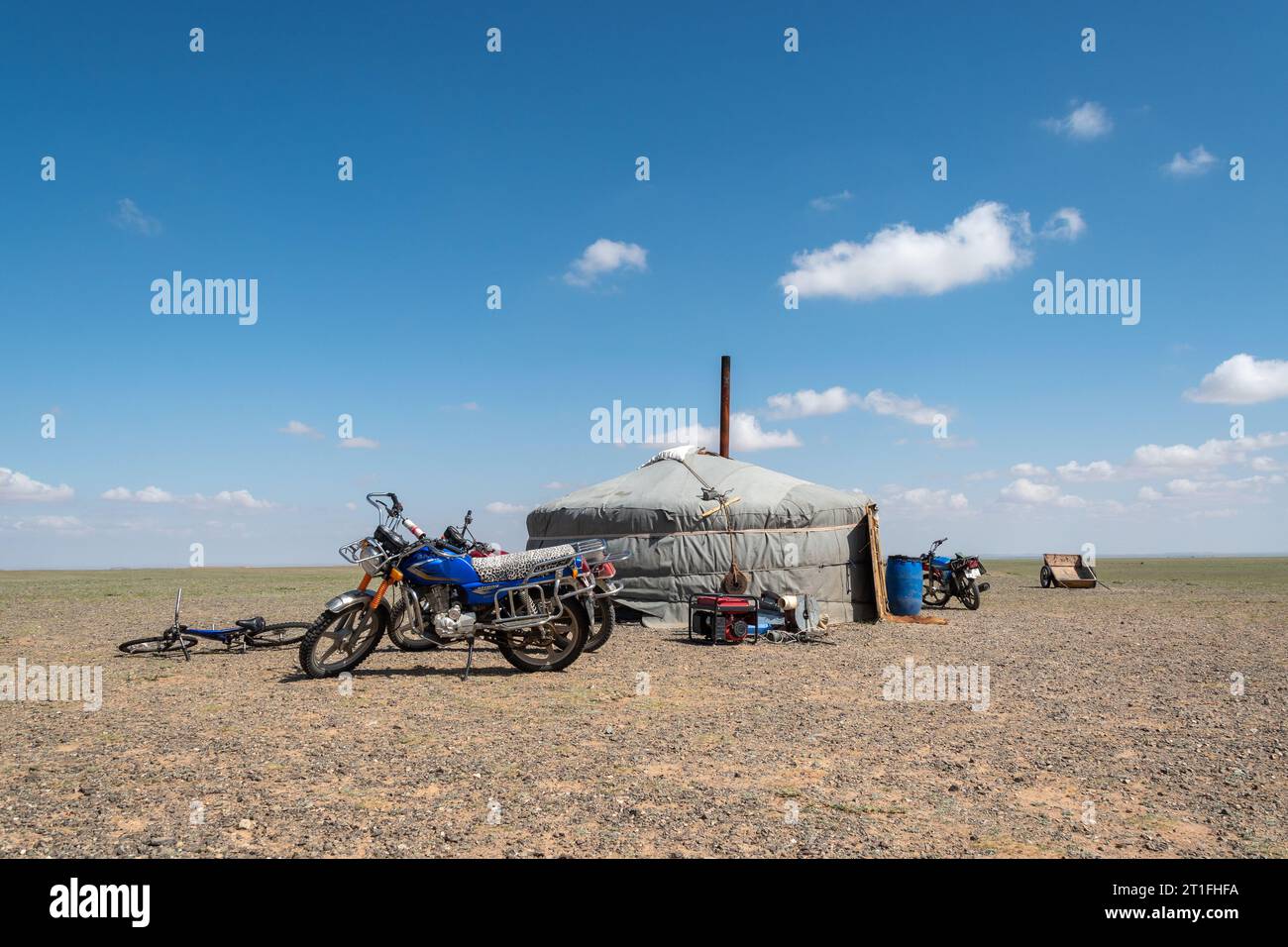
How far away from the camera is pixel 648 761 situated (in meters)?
5.07

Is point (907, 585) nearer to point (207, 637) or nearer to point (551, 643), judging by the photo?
point (551, 643)

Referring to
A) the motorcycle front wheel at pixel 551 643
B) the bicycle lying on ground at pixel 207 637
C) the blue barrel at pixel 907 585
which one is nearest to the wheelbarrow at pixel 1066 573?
the blue barrel at pixel 907 585

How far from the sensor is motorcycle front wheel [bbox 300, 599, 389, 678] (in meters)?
8.11

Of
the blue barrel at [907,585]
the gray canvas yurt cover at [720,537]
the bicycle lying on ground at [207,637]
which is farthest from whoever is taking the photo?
the blue barrel at [907,585]

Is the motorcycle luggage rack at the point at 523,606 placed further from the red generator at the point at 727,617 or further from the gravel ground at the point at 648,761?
the red generator at the point at 727,617

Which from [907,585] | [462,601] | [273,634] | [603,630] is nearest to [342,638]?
[462,601]

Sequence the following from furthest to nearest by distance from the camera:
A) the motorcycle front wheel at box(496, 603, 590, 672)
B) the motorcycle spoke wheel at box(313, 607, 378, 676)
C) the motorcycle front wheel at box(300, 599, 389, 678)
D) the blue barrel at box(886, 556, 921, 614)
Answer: the blue barrel at box(886, 556, 921, 614)
the motorcycle front wheel at box(496, 603, 590, 672)
the motorcycle spoke wheel at box(313, 607, 378, 676)
the motorcycle front wheel at box(300, 599, 389, 678)

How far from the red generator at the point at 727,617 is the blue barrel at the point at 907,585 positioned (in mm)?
4521

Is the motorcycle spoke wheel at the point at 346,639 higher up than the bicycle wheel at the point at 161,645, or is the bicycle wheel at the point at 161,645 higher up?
the motorcycle spoke wheel at the point at 346,639

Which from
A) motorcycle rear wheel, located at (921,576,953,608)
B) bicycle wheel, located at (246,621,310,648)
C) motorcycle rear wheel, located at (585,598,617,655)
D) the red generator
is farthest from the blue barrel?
bicycle wheel, located at (246,621,310,648)

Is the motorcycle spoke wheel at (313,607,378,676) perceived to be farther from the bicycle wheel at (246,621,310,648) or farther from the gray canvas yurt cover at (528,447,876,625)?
the gray canvas yurt cover at (528,447,876,625)

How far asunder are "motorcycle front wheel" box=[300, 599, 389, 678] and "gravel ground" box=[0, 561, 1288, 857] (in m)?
0.24

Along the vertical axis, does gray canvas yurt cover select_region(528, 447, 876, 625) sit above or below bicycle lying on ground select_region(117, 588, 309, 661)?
above

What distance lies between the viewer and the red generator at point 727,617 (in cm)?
1132
